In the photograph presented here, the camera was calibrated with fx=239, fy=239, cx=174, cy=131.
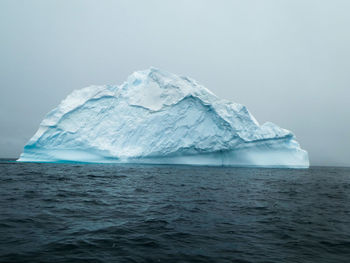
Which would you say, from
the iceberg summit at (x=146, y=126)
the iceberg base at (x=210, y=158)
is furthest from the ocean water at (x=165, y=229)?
the iceberg base at (x=210, y=158)

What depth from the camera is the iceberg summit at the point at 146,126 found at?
24.7 metres

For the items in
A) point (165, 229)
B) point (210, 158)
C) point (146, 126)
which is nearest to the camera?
point (165, 229)

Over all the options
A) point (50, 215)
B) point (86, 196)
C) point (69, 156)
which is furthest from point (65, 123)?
point (50, 215)

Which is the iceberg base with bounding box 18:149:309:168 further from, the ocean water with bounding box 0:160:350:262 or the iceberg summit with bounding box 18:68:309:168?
the ocean water with bounding box 0:160:350:262

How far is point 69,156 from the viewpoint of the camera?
25.2 meters

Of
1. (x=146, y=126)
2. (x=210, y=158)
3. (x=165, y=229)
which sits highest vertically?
(x=146, y=126)

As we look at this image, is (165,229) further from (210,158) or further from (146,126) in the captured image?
(210,158)

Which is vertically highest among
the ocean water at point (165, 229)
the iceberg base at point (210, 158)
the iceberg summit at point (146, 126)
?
the iceberg summit at point (146, 126)

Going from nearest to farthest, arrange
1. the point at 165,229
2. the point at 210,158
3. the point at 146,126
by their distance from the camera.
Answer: the point at 165,229, the point at 146,126, the point at 210,158

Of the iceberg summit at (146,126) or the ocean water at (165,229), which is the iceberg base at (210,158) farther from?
the ocean water at (165,229)

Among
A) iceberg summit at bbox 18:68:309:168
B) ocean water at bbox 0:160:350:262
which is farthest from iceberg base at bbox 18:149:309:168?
ocean water at bbox 0:160:350:262

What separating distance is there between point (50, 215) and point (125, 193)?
10.8ft

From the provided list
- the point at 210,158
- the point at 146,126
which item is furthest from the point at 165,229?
the point at 210,158

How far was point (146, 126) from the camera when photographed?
986 inches
